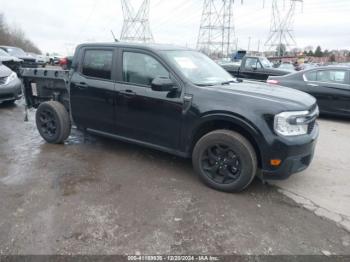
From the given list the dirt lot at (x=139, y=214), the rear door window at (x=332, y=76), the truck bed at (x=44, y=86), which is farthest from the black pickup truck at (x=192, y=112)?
the rear door window at (x=332, y=76)

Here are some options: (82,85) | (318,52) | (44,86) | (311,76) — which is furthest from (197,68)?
(318,52)

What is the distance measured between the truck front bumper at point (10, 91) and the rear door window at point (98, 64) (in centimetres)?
412

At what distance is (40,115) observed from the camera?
5422mm

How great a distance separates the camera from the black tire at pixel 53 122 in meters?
5.16

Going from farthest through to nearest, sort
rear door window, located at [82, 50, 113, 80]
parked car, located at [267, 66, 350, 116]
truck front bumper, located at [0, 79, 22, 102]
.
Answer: truck front bumper, located at [0, 79, 22, 102], parked car, located at [267, 66, 350, 116], rear door window, located at [82, 50, 113, 80]

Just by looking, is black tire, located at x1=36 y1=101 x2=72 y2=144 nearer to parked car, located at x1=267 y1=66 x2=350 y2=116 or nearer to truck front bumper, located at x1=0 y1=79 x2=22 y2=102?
truck front bumper, located at x1=0 y1=79 x2=22 y2=102

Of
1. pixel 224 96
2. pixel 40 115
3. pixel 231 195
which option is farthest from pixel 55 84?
pixel 231 195

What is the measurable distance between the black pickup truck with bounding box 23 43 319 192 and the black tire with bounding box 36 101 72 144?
0.03 m

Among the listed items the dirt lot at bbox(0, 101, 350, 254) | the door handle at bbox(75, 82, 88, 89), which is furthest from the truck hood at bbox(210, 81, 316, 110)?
the door handle at bbox(75, 82, 88, 89)

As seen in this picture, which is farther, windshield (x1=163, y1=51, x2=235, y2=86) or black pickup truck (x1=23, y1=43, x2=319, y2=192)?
windshield (x1=163, y1=51, x2=235, y2=86)

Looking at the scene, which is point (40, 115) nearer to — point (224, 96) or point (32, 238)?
point (32, 238)

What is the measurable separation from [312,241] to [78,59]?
4.16m

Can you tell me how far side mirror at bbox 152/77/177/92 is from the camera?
144 inches

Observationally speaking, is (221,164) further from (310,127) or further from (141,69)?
(141,69)
